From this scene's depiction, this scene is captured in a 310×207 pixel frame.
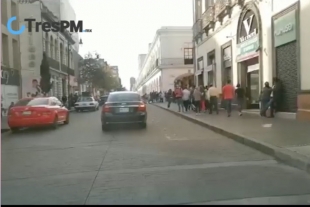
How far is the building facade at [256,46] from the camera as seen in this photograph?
48.2 ft

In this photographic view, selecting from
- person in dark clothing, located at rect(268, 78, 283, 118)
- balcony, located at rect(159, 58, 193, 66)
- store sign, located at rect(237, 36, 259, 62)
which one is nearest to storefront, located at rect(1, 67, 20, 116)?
store sign, located at rect(237, 36, 259, 62)

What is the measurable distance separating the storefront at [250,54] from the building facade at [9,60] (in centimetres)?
1511

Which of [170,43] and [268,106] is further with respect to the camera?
[170,43]

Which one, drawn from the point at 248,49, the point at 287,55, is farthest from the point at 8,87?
the point at 287,55

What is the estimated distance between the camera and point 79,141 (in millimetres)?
12305

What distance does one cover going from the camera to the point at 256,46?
18.9m

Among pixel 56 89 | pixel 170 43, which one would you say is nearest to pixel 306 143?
pixel 56 89

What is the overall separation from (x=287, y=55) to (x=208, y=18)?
13.0 metres

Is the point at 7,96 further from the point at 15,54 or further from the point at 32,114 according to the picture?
the point at 32,114

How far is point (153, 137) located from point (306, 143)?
4897 millimetres

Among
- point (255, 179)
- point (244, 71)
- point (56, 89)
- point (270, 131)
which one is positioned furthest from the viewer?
point (56, 89)

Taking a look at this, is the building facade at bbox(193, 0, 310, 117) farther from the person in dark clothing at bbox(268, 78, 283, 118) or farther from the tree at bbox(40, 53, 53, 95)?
the tree at bbox(40, 53, 53, 95)

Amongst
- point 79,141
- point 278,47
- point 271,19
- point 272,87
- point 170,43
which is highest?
point 170,43

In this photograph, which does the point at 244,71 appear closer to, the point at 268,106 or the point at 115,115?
the point at 268,106
